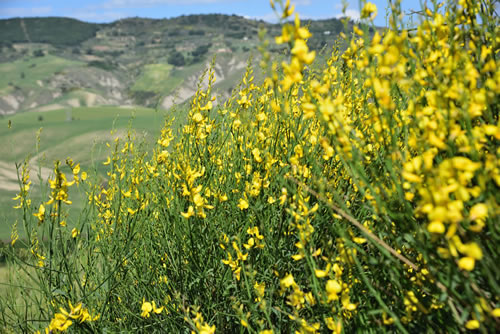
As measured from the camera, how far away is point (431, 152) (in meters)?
0.70

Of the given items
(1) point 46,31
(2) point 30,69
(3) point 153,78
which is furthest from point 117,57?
(1) point 46,31

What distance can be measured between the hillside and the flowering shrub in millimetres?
44737

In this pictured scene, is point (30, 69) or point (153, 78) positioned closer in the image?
point (30, 69)

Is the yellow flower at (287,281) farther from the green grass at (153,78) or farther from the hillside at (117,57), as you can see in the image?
the green grass at (153,78)

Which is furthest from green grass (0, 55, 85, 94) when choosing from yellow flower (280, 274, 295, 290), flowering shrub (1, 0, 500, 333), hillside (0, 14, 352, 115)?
yellow flower (280, 274, 295, 290)

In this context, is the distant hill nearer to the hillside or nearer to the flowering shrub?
the hillside

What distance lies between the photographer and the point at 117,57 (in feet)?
305

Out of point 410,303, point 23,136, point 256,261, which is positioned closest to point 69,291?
point 256,261

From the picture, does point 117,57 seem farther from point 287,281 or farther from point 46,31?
point 287,281

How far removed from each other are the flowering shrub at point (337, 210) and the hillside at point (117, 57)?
44737 millimetres

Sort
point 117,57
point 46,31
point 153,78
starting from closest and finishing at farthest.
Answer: point 153,78 < point 117,57 < point 46,31

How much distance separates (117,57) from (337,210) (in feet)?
334

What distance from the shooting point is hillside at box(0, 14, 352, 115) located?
64562 mm

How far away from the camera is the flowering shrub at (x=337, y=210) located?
0.77 m
